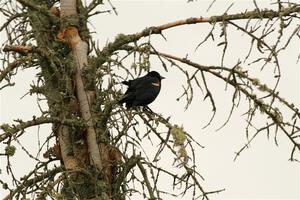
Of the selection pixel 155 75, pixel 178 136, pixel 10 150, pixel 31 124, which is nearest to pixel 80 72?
pixel 31 124

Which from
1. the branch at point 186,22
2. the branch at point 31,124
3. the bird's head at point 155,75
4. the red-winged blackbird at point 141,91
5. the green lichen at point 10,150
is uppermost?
the bird's head at point 155,75

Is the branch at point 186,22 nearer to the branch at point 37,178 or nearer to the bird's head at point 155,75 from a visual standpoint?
the branch at point 37,178

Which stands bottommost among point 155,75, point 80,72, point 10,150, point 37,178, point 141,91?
point 10,150

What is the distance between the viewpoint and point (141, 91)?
→ 8992 millimetres

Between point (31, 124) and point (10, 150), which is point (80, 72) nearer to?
point (31, 124)

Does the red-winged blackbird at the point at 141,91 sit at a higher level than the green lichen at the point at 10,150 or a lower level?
higher

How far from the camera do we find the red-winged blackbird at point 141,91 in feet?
28.9

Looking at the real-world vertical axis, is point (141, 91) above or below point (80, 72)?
above

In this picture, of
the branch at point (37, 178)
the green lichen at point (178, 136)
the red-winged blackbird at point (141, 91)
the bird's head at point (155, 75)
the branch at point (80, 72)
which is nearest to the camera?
the green lichen at point (178, 136)

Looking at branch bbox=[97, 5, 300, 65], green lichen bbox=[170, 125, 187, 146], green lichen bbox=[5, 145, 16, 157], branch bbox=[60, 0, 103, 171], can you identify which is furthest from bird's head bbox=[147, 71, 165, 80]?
green lichen bbox=[5, 145, 16, 157]

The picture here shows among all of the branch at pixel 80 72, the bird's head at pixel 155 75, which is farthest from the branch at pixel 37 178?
the bird's head at pixel 155 75

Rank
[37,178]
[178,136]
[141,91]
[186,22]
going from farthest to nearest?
[141,91] < [37,178] < [186,22] < [178,136]

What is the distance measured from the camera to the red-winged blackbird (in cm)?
880

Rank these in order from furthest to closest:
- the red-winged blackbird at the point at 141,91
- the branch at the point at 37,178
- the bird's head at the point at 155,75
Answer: the bird's head at the point at 155,75 → the red-winged blackbird at the point at 141,91 → the branch at the point at 37,178
